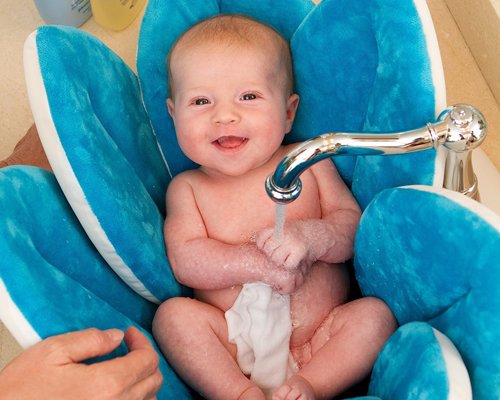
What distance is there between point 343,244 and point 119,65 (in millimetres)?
482

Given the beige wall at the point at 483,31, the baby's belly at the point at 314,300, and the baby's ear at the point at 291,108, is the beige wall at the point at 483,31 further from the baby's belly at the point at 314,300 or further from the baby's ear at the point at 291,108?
the baby's belly at the point at 314,300

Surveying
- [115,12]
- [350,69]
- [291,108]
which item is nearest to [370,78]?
[350,69]

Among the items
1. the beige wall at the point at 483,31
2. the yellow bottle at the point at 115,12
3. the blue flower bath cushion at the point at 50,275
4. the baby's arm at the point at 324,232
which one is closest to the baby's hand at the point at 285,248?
the baby's arm at the point at 324,232

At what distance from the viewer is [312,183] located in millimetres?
1138

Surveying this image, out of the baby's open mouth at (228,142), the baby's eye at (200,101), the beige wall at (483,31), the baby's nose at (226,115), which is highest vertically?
the beige wall at (483,31)

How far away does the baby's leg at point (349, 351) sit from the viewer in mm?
952

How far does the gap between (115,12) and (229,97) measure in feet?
2.53

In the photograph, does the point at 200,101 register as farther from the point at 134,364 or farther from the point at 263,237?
the point at 134,364

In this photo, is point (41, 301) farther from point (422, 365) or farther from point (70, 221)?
point (422, 365)

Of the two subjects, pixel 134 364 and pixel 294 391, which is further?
pixel 294 391

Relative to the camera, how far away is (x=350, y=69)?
3.45ft

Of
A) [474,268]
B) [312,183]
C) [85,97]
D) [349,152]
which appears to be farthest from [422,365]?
[85,97]

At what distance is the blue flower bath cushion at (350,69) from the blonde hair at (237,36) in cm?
3

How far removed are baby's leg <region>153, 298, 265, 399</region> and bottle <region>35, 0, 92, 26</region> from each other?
943 millimetres
